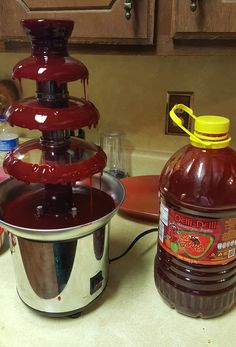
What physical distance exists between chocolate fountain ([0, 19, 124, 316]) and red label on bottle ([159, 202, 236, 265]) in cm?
10

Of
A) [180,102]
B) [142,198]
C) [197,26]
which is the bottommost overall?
[142,198]

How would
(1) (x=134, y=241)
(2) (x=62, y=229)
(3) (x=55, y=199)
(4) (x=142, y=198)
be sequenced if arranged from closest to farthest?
(2) (x=62, y=229)
(3) (x=55, y=199)
(1) (x=134, y=241)
(4) (x=142, y=198)

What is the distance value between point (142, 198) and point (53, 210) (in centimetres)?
39

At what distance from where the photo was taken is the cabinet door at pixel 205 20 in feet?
1.83

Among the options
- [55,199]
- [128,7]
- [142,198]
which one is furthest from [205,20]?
[142,198]

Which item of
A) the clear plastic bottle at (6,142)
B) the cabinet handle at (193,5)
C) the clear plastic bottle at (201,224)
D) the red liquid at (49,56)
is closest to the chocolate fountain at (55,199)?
the red liquid at (49,56)

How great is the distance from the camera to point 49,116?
488mm

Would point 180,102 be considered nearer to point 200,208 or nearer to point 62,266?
point 200,208

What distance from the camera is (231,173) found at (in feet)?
1.84

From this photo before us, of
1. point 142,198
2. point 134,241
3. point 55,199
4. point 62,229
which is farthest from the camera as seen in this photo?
point 142,198

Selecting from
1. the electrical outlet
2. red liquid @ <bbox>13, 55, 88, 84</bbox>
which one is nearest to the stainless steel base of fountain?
red liquid @ <bbox>13, 55, 88, 84</bbox>

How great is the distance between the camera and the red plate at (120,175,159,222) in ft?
2.84

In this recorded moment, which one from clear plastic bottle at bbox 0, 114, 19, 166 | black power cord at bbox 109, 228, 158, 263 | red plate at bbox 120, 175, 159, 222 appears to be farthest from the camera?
clear plastic bottle at bbox 0, 114, 19, 166

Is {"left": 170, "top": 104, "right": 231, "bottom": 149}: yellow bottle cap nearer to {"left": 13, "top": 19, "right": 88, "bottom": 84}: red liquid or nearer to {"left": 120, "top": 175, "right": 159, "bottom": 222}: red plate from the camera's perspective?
{"left": 13, "top": 19, "right": 88, "bottom": 84}: red liquid
